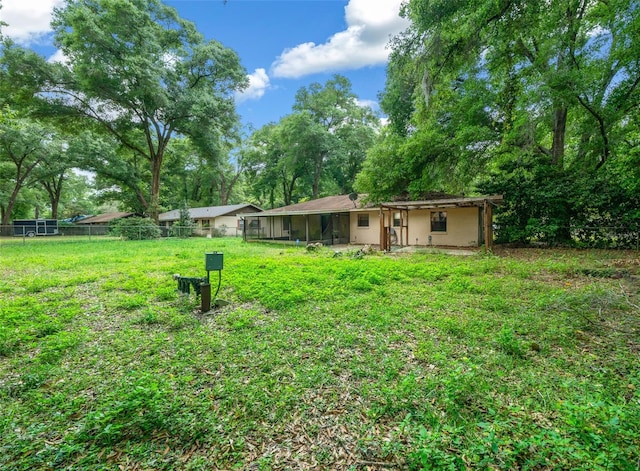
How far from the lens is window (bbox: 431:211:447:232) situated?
14086mm

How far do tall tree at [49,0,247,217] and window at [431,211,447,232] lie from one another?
1652cm

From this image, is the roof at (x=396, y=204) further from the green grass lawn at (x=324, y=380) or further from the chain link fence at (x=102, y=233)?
the chain link fence at (x=102, y=233)

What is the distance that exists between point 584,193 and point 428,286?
8603 millimetres

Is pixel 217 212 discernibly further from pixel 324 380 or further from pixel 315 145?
pixel 324 380

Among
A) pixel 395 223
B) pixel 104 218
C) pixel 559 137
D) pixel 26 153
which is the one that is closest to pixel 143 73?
pixel 26 153

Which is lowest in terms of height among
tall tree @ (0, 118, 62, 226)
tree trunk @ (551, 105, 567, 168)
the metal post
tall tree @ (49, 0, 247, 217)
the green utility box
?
the metal post

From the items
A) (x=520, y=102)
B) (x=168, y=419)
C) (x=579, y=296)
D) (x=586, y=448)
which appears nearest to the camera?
(x=586, y=448)

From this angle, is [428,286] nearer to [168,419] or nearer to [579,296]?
[579,296]

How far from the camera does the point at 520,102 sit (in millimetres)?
9664

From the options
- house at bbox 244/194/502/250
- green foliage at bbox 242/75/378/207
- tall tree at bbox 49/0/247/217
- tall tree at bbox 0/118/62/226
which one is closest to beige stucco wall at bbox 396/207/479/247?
house at bbox 244/194/502/250

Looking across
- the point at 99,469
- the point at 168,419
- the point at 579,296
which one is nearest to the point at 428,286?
the point at 579,296

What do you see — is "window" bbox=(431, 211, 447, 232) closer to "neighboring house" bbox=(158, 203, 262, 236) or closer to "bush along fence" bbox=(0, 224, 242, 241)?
"neighboring house" bbox=(158, 203, 262, 236)

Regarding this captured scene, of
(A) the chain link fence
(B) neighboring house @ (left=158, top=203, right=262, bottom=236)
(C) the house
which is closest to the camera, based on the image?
(C) the house

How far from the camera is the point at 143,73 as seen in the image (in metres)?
18.1
